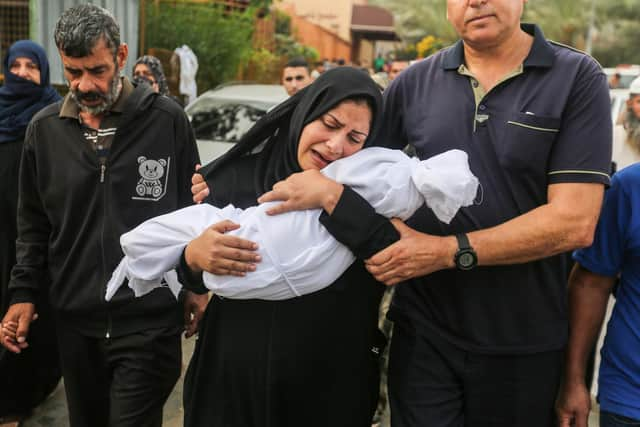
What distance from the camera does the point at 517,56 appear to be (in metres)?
2.14

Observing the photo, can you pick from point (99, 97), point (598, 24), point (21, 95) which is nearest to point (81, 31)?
point (99, 97)

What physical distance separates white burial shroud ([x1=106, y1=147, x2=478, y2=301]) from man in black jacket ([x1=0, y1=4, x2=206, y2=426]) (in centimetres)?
75

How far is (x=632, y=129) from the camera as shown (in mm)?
2398

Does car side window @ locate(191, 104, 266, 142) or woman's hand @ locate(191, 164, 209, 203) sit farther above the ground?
woman's hand @ locate(191, 164, 209, 203)

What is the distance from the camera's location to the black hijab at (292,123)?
1.95 metres

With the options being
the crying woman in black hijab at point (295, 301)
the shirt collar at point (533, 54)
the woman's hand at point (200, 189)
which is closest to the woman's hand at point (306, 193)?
the crying woman in black hijab at point (295, 301)

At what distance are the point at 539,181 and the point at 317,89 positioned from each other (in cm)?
73

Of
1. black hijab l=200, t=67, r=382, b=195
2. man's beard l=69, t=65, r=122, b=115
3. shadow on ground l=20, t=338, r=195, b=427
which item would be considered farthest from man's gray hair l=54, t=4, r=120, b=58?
shadow on ground l=20, t=338, r=195, b=427

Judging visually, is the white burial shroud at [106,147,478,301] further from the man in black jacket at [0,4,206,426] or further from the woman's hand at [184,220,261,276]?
the man in black jacket at [0,4,206,426]

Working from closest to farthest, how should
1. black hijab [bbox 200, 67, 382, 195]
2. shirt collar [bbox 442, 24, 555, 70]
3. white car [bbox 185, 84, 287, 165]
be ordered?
black hijab [bbox 200, 67, 382, 195] → shirt collar [bbox 442, 24, 555, 70] → white car [bbox 185, 84, 287, 165]

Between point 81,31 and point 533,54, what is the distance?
1.61m

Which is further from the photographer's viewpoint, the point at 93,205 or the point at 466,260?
the point at 93,205

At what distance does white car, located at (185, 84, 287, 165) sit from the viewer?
307 inches

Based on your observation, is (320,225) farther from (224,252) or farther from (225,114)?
(225,114)
